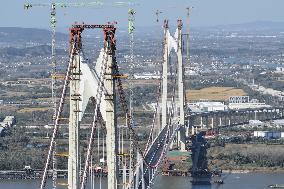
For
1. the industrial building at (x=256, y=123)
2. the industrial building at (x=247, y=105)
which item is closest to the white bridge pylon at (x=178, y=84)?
the industrial building at (x=256, y=123)

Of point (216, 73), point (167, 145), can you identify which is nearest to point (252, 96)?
point (216, 73)

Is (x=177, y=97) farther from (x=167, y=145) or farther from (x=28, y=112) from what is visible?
(x=28, y=112)

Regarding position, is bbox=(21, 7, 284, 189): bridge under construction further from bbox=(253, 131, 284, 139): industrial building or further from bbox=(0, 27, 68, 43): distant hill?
bbox=(0, 27, 68, 43): distant hill

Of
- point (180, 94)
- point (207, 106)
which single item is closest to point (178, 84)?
point (180, 94)

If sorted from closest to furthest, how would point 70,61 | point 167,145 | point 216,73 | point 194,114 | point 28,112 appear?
1. point 70,61
2. point 167,145
3. point 194,114
4. point 28,112
5. point 216,73

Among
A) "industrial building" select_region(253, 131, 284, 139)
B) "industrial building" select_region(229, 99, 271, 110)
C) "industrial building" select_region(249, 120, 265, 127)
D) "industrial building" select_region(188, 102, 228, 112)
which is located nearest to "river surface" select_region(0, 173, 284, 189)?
"industrial building" select_region(253, 131, 284, 139)

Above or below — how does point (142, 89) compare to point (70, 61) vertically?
below
